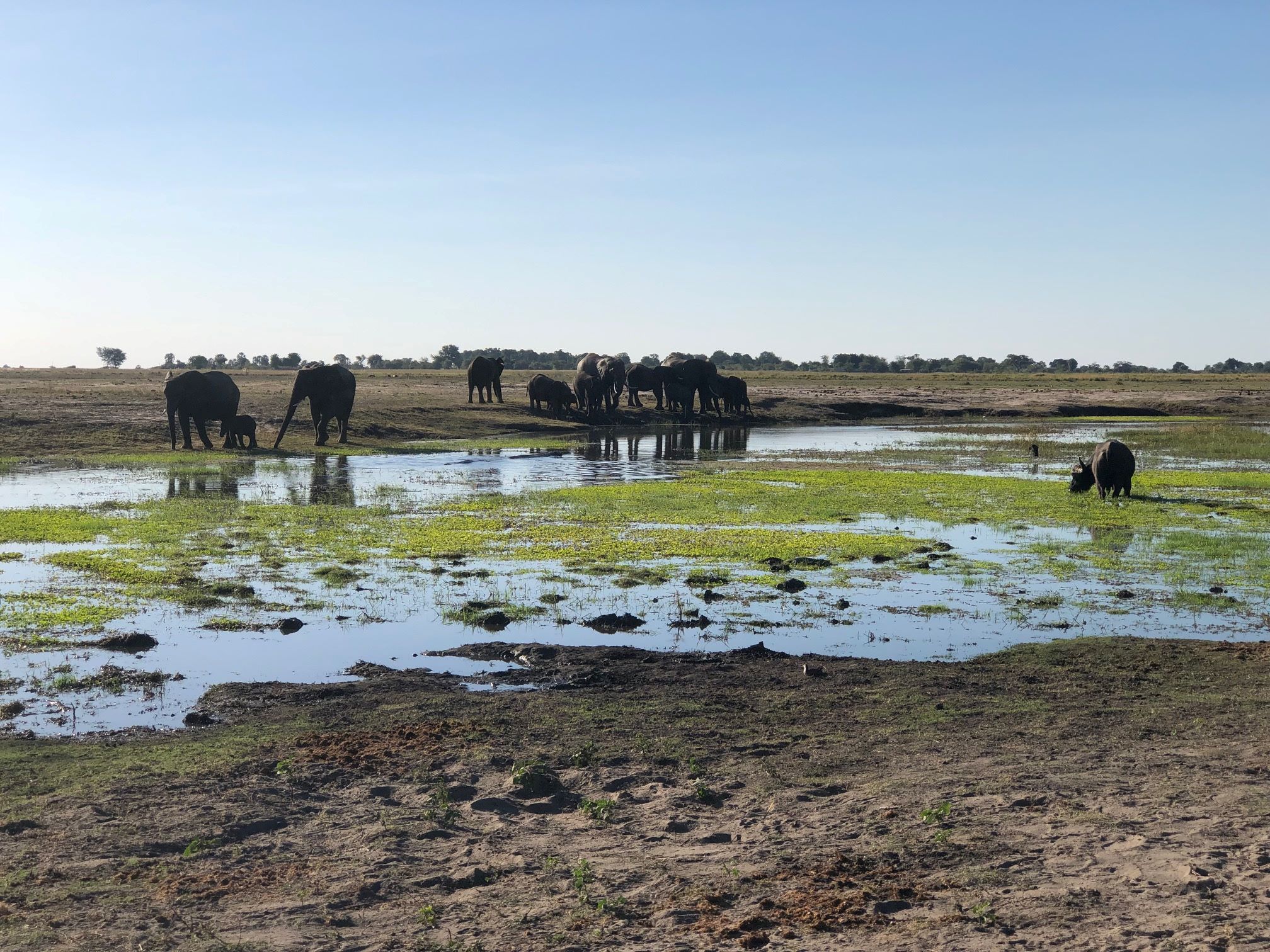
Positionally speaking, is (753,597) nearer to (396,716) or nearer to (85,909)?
(396,716)

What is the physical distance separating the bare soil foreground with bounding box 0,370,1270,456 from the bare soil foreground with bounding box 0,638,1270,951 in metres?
27.5

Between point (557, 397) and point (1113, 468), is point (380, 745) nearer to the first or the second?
point (1113, 468)

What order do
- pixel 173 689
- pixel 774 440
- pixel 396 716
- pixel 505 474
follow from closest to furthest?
1. pixel 396 716
2. pixel 173 689
3. pixel 505 474
4. pixel 774 440

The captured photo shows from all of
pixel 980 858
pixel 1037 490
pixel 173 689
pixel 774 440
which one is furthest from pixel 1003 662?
pixel 774 440

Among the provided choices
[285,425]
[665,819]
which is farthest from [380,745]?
[285,425]

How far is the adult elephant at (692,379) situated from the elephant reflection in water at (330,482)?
2495 centimetres

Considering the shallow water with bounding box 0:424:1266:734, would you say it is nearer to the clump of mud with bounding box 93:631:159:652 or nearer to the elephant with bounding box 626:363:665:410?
the clump of mud with bounding box 93:631:159:652

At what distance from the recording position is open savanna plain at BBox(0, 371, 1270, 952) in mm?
5750

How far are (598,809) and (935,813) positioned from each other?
1.94 metres

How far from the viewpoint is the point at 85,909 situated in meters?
5.70

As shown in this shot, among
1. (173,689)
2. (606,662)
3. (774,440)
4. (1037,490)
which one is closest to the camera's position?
(173,689)

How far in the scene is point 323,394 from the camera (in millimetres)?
36062

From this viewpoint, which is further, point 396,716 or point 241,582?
point 241,582

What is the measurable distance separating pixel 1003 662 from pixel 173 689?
7.12m
